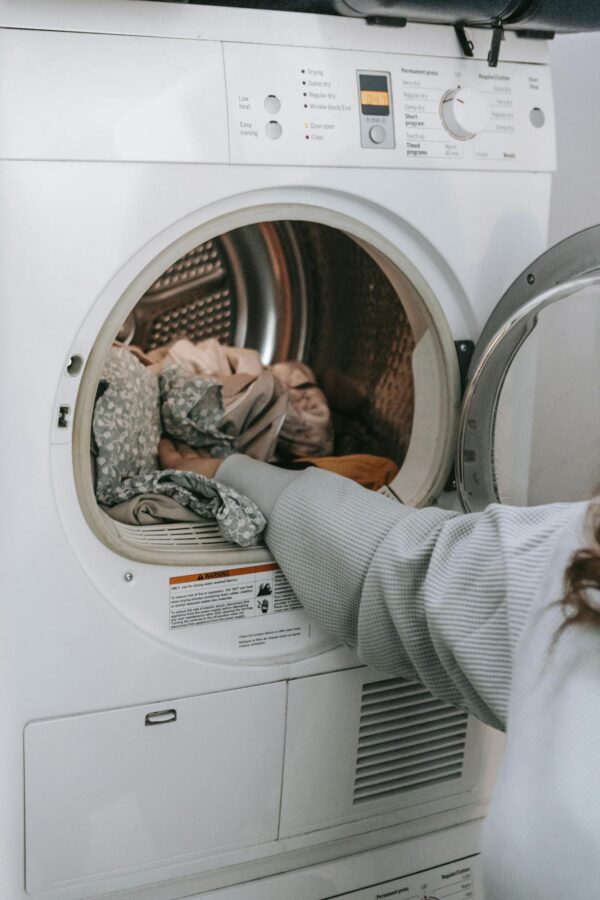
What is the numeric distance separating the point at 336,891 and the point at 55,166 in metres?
1.00

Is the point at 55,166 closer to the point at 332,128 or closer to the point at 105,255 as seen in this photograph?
the point at 105,255

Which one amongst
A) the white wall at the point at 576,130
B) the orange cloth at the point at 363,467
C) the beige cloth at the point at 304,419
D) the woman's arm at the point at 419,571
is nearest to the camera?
the woman's arm at the point at 419,571

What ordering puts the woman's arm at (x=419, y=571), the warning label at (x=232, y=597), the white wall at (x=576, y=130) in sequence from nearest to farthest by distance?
the woman's arm at (x=419, y=571)
the warning label at (x=232, y=597)
the white wall at (x=576, y=130)

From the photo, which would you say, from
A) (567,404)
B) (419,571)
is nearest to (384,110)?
(567,404)

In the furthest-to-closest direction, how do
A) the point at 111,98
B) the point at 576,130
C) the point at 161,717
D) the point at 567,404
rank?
the point at 576,130, the point at 567,404, the point at 161,717, the point at 111,98

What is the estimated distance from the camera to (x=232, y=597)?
1.12 metres

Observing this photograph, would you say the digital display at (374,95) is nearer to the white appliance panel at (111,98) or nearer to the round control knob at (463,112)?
the round control knob at (463,112)

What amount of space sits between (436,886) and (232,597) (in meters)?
0.56

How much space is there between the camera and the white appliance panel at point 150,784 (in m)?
1.06

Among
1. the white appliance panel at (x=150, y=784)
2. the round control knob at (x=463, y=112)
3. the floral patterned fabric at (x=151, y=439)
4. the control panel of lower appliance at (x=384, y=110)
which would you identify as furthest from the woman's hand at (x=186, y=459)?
the round control knob at (x=463, y=112)

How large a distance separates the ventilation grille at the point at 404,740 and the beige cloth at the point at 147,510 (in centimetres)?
35

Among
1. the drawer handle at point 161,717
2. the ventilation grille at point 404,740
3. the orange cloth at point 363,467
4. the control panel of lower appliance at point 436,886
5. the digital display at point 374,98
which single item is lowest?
the control panel of lower appliance at point 436,886

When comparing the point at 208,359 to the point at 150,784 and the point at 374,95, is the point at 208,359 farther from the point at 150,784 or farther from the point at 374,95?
the point at 150,784

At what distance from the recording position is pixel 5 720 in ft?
3.36
